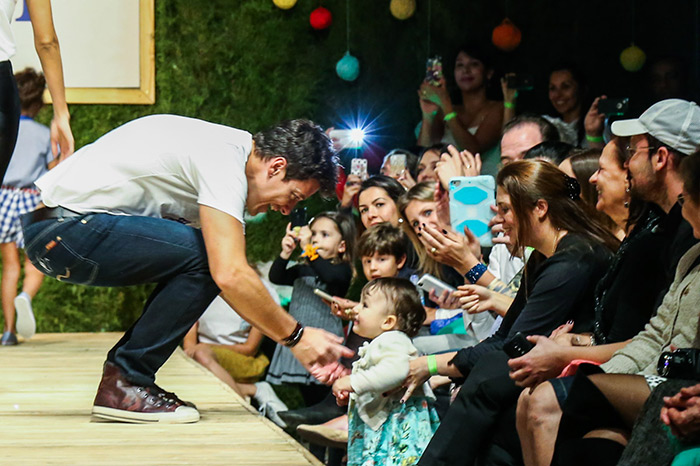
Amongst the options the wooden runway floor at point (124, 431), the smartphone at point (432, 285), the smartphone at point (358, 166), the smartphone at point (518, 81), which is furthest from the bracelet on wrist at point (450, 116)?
the wooden runway floor at point (124, 431)

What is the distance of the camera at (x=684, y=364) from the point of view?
165 cm

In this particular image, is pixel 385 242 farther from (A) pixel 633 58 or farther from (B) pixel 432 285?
(A) pixel 633 58

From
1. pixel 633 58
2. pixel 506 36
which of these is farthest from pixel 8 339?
pixel 633 58

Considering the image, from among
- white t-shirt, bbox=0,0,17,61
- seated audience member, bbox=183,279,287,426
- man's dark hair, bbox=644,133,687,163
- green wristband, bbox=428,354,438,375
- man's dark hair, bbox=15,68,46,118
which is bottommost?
seated audience member, bbox=183,279,287,426

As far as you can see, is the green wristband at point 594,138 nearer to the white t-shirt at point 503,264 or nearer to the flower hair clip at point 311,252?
the white t-shirt at point 503,264

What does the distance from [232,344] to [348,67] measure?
1.55 metres

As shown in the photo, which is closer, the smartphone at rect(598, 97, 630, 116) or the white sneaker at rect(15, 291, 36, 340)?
the smartphone at rect(598, 97, 630, 116)

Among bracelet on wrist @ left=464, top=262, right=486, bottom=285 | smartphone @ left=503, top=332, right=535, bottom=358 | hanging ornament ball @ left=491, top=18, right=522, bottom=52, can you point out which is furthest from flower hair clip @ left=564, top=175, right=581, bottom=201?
hanging ornament ball @ left=491, top=18, right=522, bottom=52

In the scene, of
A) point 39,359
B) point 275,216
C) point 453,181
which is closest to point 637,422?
point 453,181

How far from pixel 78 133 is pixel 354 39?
1.53 m

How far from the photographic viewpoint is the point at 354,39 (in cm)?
514

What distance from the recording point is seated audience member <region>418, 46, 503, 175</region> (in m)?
4.25

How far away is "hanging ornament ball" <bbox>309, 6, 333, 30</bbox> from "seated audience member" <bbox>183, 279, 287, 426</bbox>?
4.61ft

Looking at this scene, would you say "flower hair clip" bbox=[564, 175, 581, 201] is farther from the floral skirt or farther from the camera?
the camera
